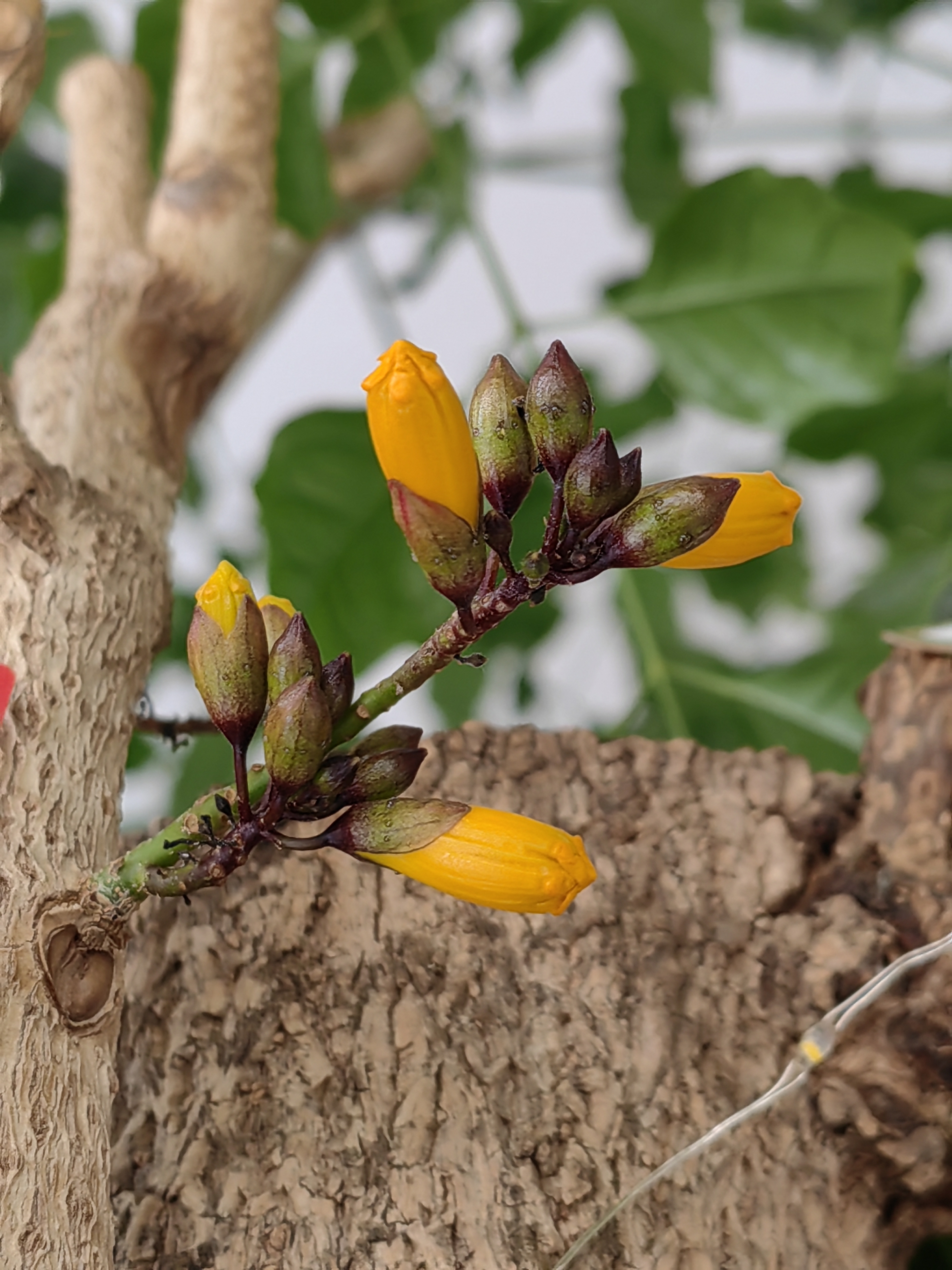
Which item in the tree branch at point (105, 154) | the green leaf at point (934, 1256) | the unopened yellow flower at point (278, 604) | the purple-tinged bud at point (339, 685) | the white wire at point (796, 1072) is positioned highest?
the tree branch at point (105, 154)

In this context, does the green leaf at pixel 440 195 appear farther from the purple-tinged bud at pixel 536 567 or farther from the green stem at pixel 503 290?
the purple-tinged bud at pixel 536 567

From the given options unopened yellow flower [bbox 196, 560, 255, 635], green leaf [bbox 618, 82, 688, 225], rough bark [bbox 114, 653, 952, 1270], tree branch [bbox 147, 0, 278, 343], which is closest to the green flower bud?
unopened yellow flower [bbox 196, 560, 255, 635]

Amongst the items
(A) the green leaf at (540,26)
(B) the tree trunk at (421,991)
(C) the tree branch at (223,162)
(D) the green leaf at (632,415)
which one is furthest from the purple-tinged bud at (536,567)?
(A) the green leaf at (540,26)

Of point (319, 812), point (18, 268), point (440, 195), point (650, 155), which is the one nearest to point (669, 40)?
point (650, 155)

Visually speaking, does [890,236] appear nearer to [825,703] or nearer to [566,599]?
[825,703]

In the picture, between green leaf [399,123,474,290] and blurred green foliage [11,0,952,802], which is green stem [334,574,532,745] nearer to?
blurred green foliage [11,0,952,802]

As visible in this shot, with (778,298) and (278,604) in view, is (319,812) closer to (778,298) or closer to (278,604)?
(278,604)
